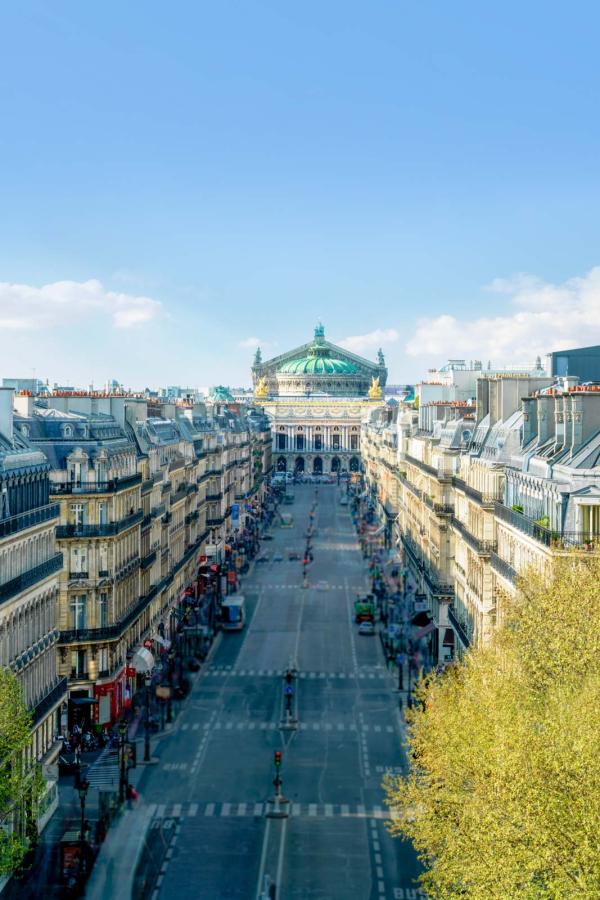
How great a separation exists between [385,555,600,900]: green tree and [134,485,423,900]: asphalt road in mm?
5536

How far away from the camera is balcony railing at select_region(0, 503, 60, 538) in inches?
1581

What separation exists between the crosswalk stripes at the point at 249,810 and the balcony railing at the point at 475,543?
15.7 m

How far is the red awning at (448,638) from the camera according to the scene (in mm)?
71500

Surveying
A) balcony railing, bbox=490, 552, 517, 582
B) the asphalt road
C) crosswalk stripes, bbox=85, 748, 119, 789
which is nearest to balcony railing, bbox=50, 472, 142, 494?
the asphalt road

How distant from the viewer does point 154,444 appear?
78.4m

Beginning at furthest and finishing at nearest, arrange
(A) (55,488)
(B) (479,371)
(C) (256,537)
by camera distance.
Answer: (C) (256,537) < (B) (479,371) < (A) (55,488)

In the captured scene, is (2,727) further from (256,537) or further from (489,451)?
(256,537)

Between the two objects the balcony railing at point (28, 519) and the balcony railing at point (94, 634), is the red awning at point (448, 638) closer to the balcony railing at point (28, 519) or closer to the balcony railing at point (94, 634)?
the balcony railing at point (94, 634)

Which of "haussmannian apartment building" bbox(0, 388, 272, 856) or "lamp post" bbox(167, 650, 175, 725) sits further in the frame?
"lamp post" bbox(167, 650, 175, 725)

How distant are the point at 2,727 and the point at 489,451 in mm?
36268

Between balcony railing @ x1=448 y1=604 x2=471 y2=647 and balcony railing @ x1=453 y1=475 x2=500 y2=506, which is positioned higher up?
balcony railing @ x1=453 y1=475 x2=500 y2=506

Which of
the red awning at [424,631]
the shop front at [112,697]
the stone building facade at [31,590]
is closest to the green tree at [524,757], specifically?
the stone building facade at [31,590]

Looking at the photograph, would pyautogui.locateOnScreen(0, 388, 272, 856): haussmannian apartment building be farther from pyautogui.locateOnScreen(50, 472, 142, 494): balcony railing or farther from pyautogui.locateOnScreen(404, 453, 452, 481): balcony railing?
pyautogui.locateOnScreen(404, 453, 452, 481): balcony railing

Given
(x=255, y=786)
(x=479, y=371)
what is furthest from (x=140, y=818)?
A: (x=479, y=371)
